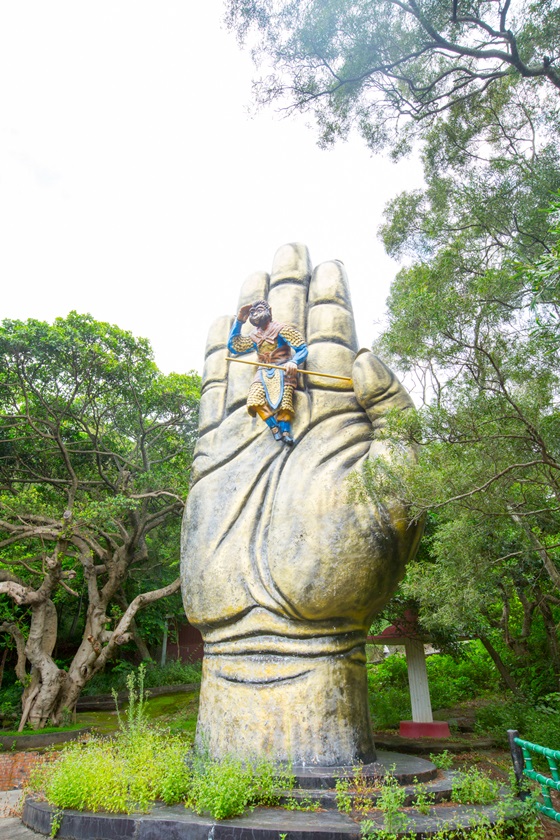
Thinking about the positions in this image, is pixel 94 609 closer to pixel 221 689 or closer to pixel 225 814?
pixel 221 689

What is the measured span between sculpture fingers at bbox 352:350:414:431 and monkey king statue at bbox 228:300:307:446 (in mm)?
786

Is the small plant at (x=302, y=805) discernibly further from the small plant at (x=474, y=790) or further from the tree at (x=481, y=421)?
the tree at (x=481, y=421)

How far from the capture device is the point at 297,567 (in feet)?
20.5

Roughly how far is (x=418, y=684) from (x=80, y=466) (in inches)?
355

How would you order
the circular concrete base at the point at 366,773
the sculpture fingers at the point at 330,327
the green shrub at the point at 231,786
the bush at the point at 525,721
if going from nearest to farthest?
the green shrub at the point at 231,786, the circular concrete base at the point at 366,773, the sculpture fingers at the point at 330,327, the bush at the point at 525,721

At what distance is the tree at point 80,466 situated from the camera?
475 inches

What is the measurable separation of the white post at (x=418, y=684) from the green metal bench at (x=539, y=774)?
19.2ft

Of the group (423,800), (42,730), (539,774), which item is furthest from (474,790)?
(42,730)

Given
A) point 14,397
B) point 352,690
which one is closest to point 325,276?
point 352,690

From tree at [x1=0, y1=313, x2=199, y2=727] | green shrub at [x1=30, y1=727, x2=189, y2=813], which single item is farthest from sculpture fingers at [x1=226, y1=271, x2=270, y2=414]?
tree at [x1=0, y1=313, x2=199, y2=727]

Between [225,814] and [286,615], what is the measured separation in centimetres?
202

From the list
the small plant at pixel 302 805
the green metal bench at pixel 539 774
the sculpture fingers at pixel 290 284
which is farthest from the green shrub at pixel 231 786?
the sculpture fingers at pixel 290 284

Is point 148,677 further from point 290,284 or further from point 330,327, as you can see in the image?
point 330,327

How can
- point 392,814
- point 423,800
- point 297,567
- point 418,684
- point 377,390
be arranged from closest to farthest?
point 392,814
point 423,800
point 297,567
point 377,390
point 418,684
